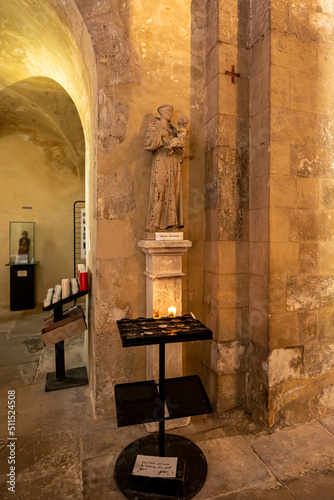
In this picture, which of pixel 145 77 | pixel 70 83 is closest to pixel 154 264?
pixel 145 77

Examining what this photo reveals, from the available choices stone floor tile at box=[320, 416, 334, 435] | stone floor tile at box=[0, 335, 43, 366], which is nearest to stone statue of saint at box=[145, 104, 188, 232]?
stone floor tile at box=[320, 416, 334, 435]

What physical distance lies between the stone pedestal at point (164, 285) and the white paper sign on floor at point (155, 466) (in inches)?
17.7

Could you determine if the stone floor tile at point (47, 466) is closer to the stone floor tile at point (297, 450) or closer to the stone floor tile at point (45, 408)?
the stone floor tile at point (45, 408)

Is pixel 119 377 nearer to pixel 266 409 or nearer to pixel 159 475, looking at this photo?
pixel 159 475

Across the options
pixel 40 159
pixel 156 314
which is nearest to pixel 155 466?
pixel 156 314

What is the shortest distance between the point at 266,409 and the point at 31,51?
4.87m

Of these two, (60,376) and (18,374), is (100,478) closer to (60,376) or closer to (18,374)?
(60,376)

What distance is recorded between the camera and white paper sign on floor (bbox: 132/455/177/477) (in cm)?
201

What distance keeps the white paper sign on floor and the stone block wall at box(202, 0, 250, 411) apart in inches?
34.1

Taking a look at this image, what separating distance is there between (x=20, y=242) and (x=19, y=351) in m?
3.41

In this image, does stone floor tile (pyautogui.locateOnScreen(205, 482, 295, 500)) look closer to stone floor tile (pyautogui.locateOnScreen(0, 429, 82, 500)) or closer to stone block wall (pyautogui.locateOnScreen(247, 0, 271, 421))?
stone block wall (pyautogui.locateOnScreen(247, 0, 271, 421))

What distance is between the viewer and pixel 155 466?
2062 millimetres

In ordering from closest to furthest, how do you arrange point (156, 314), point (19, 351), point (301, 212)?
point (156, 314) < point (301, 212) < point (19, 351)

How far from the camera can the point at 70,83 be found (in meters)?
3.78
